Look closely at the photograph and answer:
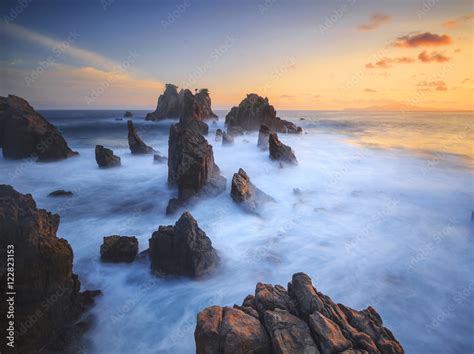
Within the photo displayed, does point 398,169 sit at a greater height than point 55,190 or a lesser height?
greater

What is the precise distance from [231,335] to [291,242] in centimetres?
975

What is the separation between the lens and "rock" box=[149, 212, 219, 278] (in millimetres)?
10930

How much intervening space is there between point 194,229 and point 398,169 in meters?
26.8

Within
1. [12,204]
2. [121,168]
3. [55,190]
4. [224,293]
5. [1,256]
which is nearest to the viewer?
[1,256]

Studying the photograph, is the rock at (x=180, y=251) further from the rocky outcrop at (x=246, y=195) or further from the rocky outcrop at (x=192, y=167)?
the rocky outcrop at (x=246, y=195)

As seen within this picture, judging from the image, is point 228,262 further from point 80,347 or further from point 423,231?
point 423,231

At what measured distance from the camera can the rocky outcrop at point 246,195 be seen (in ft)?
59.4

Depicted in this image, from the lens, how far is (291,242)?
14609mm

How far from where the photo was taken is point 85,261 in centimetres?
1211

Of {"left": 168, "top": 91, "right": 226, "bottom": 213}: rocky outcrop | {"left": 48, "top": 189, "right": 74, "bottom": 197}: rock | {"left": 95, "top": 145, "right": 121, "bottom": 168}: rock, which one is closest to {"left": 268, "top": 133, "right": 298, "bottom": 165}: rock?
{"left": 168, "top": 91, "right": 226, "bottom": 213}: rocky outcrop

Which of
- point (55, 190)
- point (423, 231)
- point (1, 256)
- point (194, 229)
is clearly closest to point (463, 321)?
point (423, 231)

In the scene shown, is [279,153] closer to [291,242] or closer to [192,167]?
[192,167]

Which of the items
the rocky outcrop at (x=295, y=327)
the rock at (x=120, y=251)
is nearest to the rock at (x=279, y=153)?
the rock at (x=120, y=251)

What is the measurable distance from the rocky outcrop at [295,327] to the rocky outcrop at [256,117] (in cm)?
5670
